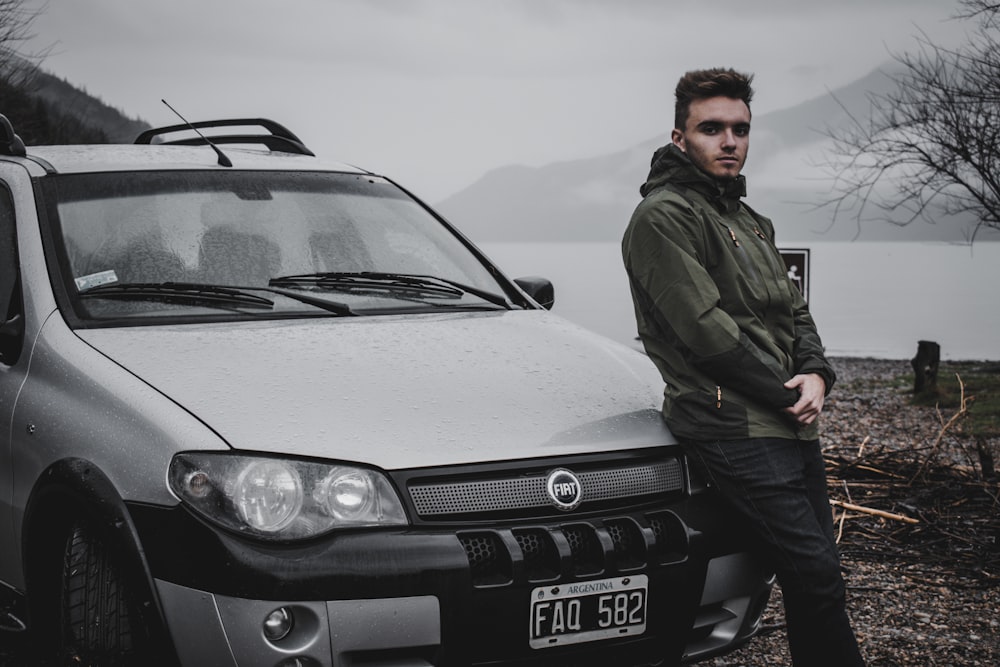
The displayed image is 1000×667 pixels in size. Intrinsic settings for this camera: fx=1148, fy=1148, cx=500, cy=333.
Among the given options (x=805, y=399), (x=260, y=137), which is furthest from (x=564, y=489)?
(x=260, y=137)

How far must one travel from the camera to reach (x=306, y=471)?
2660 millimetres

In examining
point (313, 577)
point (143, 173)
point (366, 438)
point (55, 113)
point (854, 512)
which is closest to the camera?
point (313, 577)

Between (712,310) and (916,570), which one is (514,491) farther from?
(916,570)

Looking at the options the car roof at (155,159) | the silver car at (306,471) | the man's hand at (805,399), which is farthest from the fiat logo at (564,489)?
the car roof at (155,159)

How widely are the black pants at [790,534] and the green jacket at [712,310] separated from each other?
0.06 m

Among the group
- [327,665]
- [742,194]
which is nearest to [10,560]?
[327,665]

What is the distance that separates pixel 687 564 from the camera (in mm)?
2934

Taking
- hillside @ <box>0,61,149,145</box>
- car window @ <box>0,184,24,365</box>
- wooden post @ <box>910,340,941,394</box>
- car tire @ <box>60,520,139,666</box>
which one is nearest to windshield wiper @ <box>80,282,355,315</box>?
car window @ <box>0,184,24,365</box>

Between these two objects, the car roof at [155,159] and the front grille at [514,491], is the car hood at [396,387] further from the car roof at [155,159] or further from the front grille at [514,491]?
the car roof at [155,159]

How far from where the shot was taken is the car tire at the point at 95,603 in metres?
2.78

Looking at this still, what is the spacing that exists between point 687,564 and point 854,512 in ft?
11.2

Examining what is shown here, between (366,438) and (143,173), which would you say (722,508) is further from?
(143,173)

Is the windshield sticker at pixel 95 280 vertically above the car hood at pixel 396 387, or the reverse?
the windshield sticker at pixel 95 280

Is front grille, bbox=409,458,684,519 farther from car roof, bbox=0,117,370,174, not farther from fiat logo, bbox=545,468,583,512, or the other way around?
car roof, bbox=0,117,370,174
